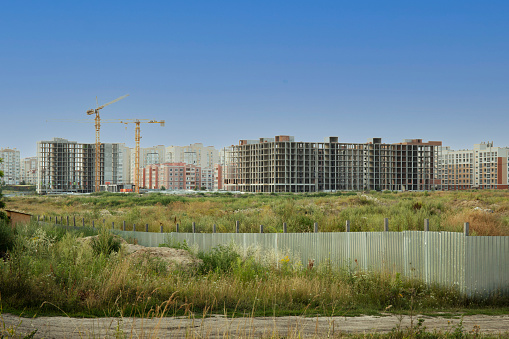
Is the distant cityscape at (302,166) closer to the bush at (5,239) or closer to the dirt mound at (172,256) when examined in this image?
the bush at (5,239)

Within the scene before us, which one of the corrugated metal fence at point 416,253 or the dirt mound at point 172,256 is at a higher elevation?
the corrugated metal fence at point 416,253

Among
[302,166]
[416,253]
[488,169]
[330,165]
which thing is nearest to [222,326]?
[416,253]

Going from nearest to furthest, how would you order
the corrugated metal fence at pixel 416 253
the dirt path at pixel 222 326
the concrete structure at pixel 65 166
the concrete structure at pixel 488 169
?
the dirt path at pixel 222 326, the corrugated metal fence at pixel 416 253, the concrete structure at pixel 65 166, the concrete structure at pixel 488 169

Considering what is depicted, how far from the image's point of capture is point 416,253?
1223cm

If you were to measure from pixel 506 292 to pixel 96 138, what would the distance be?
16675 centimetres

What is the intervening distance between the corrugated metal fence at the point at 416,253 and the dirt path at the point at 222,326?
1825 millimetres

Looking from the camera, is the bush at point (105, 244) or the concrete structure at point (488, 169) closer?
the bush at point (105, 244)

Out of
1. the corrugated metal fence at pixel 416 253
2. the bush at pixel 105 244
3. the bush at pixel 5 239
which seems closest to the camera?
the corrugated metal fence at pixel 416 253

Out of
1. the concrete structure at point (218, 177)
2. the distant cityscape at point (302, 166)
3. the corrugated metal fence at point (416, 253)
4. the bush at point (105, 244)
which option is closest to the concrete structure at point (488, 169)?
the distant cityscape at point (302, 166)

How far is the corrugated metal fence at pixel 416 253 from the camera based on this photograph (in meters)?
11.4

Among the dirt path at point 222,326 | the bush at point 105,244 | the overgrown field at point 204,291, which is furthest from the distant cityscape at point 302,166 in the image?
the dirt path at point 222,326

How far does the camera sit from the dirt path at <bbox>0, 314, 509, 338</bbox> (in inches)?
271

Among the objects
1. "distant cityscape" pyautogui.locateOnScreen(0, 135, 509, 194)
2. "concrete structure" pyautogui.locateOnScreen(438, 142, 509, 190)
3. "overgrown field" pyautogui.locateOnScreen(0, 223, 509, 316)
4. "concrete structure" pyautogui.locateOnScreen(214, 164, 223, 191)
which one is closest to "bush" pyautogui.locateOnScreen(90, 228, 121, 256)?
"overgrown field" pyautogui.locateOnScreen(0, 223, 509, 316)

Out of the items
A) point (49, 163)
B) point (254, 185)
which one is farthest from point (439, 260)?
point (49, 163)
